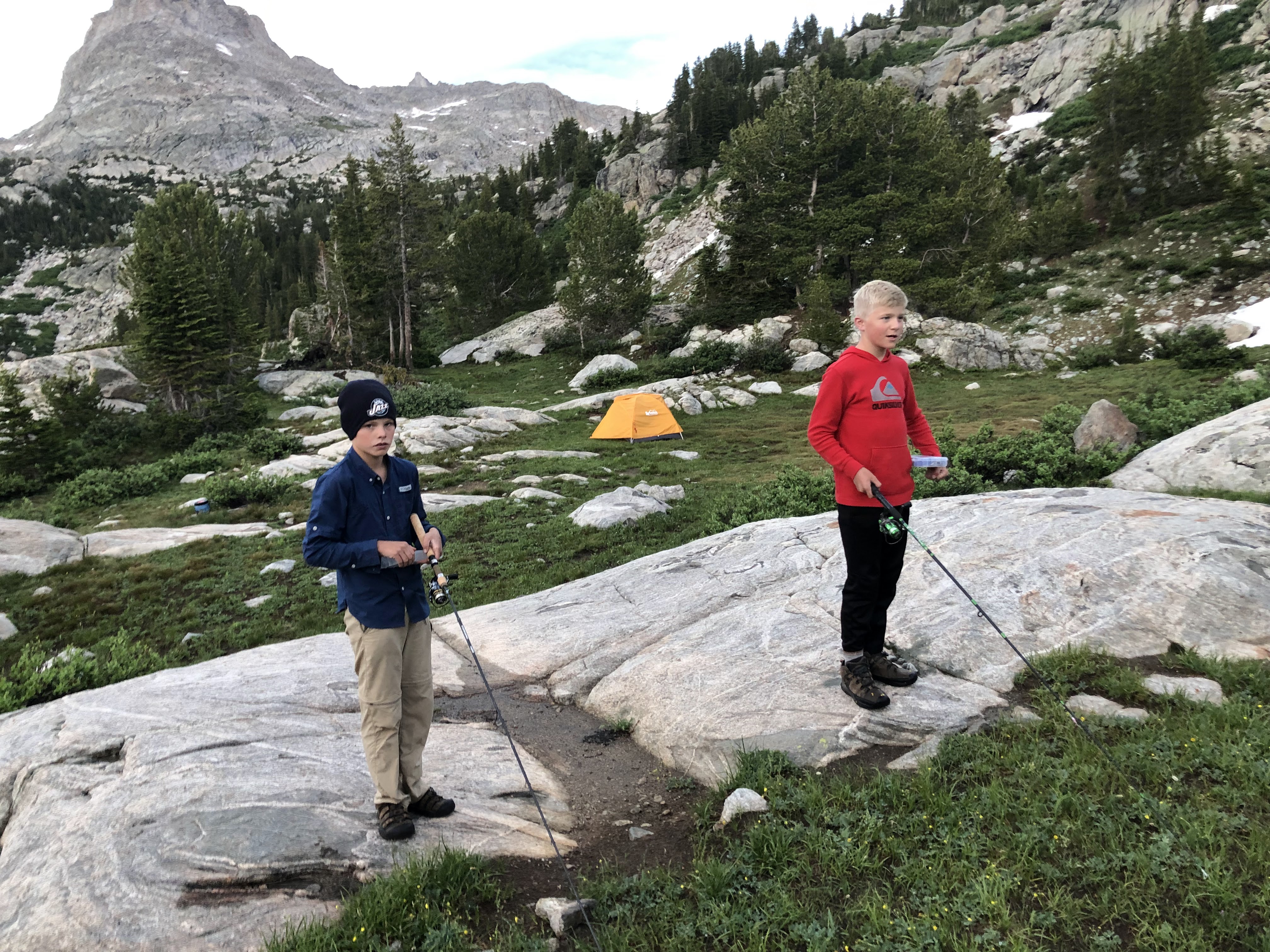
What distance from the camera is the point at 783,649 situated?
570 centimetres

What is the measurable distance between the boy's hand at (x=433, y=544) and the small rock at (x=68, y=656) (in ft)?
20.9

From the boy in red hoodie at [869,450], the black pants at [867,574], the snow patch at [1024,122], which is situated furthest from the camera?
the snow patch at [1024,122]

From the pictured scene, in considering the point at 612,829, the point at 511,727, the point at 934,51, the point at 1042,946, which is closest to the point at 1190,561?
the point at 1042,946

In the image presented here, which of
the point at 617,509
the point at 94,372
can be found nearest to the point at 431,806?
the point at 617,509

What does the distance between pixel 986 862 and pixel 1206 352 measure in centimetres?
2560

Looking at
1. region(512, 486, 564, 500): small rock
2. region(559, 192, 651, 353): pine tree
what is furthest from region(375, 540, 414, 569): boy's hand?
region(559, 192, 651, 353): pine tree

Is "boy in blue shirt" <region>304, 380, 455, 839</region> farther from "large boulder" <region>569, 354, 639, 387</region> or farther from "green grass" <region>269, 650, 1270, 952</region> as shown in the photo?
"large boulder" <region>569, 354, 639, 387</region>

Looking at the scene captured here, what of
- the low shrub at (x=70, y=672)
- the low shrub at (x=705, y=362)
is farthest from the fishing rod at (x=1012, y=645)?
the low shrub at (x=705, y=362)

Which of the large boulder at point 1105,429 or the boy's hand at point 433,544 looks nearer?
the boy's hand at point 433,544

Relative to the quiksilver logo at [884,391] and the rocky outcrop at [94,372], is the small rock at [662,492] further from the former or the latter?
the rocky outcrop at [94,372]

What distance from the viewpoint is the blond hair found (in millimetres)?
4445

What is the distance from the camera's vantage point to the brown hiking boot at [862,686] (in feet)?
15.1

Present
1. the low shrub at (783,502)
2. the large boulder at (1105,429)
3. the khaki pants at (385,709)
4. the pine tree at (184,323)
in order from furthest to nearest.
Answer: the pine tree at (184,323) < the large boulder at (1105,429) < the low shrub at (783,502) < the khaki pants at (385,709)

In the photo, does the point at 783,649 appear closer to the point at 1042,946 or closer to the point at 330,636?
the point at 1042,946
